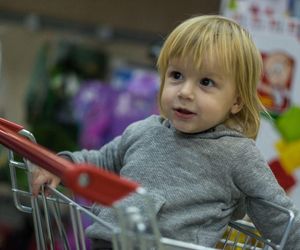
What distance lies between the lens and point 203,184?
1.04 metres

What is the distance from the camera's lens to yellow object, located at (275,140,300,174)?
185 centimetres

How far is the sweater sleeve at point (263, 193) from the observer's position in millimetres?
1012

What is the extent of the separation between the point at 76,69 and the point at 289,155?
121 cm

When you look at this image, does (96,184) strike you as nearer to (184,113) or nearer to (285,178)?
(184,113)

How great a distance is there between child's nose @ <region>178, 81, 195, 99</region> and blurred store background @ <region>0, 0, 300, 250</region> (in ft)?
4.70

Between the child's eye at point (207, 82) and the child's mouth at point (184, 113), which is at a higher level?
the child's eye at point (207, 82)

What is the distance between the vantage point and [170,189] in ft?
3.40

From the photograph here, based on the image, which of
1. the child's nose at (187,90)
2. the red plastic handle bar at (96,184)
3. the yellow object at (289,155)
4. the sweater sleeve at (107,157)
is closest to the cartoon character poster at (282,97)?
the yellow object at (289,155)

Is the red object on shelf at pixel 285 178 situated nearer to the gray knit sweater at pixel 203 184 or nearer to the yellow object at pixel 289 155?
the yellow object at pixel 289 155

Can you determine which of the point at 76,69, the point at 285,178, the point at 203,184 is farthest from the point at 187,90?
the point at 76,69

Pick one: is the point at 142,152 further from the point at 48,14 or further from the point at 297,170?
the point at 48,14

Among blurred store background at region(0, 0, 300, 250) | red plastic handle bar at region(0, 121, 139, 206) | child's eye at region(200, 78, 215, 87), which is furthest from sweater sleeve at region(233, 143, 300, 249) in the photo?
blurred store background at region(0, 0, 300, 250)

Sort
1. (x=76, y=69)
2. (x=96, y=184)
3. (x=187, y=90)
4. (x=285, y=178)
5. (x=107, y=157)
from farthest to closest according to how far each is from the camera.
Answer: (x=76, y=69) < (x=285, y=178) < (x=107, y=157) < (x=187, y=90) < (x=96, y=184)

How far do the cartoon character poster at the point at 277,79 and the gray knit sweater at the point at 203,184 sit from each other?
827 mm
